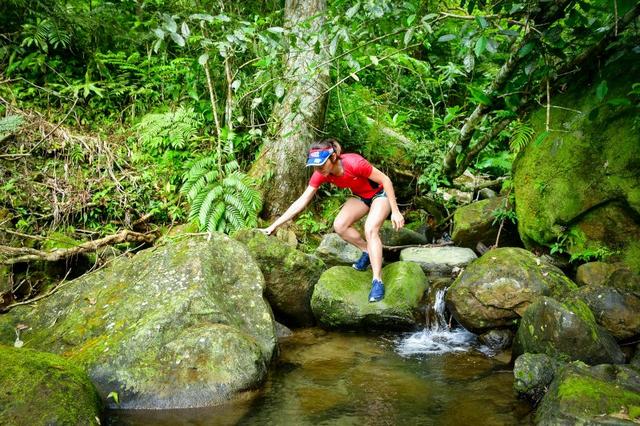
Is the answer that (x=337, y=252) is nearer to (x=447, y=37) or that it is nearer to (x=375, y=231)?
(x=375, y=231)

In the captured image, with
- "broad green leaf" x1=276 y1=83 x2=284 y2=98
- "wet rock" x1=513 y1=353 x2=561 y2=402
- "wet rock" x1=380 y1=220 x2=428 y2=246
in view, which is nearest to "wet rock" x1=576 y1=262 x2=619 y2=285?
"wet rock" x1=513 y1=353 x2=561 y2=402

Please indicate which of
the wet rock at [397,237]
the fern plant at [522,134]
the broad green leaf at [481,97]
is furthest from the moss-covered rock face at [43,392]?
the fern plant at [522,134]

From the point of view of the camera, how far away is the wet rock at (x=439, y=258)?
22.7ft

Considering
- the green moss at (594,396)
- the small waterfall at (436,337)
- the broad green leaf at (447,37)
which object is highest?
the broad green leaf at (447,37)

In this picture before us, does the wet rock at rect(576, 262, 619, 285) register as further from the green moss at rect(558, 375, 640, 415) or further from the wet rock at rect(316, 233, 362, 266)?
the wet rock at rect(316, 233, 362, 266)

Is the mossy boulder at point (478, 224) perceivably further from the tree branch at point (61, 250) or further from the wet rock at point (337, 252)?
the tree branch at point (61, 250)

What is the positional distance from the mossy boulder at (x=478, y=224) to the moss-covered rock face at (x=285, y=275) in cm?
249

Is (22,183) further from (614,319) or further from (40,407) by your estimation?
(614,319)

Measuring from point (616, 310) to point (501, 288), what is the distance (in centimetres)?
107

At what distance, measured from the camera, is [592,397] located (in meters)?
3.36

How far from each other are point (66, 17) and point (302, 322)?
6.68 meters

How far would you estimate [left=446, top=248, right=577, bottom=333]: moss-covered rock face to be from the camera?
511 centimetres

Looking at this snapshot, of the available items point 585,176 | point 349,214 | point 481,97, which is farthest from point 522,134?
point 349,214

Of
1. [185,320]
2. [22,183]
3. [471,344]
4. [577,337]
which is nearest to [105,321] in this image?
[185,320]
